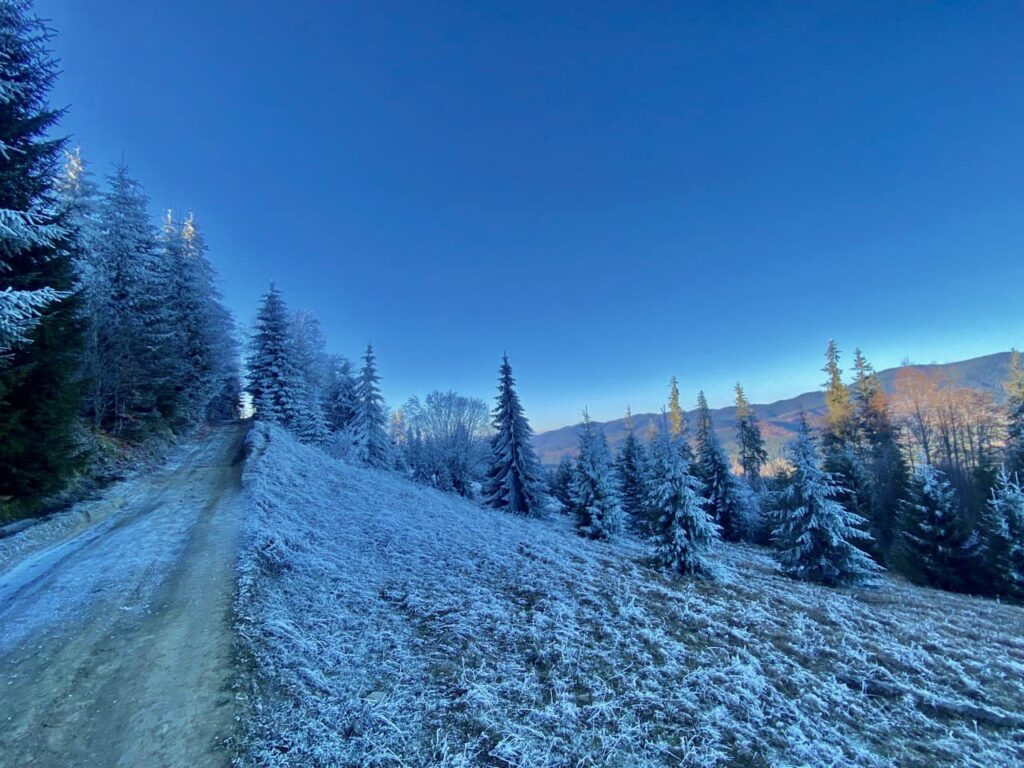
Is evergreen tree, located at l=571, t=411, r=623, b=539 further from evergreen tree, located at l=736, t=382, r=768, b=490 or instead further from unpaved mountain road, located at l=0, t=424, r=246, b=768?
evergreen tree, located at l=736, t=382, r=768, b=490

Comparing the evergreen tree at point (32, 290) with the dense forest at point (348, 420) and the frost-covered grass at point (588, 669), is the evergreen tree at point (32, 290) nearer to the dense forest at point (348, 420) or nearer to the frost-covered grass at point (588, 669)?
the dense forest at point (348, 420)

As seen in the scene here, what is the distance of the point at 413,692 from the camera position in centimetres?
516

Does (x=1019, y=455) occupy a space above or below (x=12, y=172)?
below

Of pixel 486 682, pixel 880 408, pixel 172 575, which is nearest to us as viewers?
pixel 486 682

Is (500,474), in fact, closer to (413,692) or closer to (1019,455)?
(413,692)

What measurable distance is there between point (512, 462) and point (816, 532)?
17.8m

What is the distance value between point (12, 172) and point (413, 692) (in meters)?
13.7

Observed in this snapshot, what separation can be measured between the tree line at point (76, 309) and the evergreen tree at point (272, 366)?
2.49m

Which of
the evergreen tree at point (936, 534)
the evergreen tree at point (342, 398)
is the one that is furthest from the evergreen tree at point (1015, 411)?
the evergreen tree at point (342, 398)

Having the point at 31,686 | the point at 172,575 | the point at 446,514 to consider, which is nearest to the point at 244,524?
the point at 172,575

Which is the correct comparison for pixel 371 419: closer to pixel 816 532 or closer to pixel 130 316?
pixel 130 316

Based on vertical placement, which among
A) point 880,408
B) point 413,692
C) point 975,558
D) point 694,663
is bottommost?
point 975,558

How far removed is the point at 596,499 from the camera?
24.6m

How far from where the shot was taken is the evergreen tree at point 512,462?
92.5 feet
